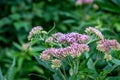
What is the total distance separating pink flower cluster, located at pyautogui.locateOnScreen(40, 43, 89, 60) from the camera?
1.48 meters

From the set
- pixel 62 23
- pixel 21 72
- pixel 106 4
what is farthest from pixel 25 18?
pixel 106 4

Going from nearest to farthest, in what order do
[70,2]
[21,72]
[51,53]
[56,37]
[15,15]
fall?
1. [51,53]
2. [56,37]
3. [21,72]
4. [15,15]
5. [70,2]

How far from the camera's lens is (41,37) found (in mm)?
1671

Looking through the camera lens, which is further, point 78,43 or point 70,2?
point 70,2

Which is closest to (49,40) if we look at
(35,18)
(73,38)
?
(73,38)

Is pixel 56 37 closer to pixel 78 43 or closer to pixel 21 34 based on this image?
pixel 78 43

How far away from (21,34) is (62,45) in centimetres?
249

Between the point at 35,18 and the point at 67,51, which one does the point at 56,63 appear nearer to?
the point at 67,51

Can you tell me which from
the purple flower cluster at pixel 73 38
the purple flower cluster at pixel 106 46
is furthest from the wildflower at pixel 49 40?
the purple flower cluster at pixel 106 46

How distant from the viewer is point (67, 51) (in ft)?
4.87

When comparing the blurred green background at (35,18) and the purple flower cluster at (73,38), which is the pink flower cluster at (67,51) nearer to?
the purple flower cluster at (73,38)

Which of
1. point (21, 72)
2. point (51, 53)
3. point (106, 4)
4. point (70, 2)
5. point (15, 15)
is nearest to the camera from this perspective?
point (51, 53)

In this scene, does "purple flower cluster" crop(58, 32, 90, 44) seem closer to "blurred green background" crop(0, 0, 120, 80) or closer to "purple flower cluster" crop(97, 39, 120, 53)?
"purple flower cluster" crop(97, 39, 120, 53)

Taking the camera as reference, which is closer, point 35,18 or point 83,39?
point 83,39
